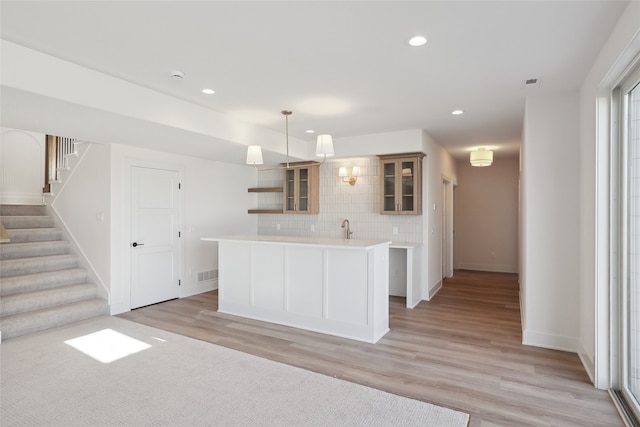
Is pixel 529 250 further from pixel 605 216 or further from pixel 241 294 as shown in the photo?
pixel 241 294

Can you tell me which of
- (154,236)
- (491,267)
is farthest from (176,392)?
(491,267)

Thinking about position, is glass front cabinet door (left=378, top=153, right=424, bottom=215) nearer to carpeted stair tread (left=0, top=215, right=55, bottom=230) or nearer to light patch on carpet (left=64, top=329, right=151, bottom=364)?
light patch on carpet (left=64, top=329, right=151, bottom=364)

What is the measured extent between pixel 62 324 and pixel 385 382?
389cm

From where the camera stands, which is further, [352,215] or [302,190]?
[302,190]

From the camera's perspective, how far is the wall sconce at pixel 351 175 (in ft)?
19.4

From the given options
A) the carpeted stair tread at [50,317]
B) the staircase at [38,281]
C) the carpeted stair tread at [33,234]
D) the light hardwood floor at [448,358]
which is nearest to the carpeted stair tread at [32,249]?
the staircase at [38,281]

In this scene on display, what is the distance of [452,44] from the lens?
2.58m

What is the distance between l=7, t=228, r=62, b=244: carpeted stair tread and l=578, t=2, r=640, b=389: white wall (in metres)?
6.76

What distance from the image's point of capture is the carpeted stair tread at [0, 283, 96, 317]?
13.3ft

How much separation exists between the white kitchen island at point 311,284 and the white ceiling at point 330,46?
168 cm

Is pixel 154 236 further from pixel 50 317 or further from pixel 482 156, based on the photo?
pixel 482 156

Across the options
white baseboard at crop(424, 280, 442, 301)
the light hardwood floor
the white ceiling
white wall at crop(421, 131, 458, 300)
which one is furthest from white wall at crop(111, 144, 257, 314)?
white baseboard at crop(424, 280, 442, 301)

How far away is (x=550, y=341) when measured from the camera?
355cm

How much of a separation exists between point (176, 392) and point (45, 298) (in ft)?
9.51
